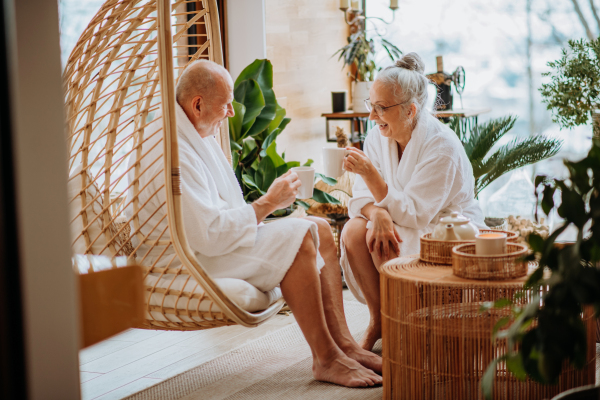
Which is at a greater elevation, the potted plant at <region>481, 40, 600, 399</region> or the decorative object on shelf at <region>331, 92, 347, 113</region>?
the decorative object on shelf at <region>331, 92, 347, 113</region>

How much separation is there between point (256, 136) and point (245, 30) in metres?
1.34

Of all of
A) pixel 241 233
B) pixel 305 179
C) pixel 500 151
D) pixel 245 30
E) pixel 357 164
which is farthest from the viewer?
pixel 245 30

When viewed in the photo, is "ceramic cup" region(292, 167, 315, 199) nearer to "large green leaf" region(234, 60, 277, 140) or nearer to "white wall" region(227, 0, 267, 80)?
"large green leaf" region(234, 60, 277, 140)

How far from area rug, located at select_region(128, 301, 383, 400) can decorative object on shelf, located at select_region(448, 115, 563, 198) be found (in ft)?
4.27

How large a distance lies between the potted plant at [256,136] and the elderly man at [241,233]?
2.28 ft

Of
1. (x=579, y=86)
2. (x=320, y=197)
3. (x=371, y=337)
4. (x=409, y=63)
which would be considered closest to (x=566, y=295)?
(x=371, y=337)

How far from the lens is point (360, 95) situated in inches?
172

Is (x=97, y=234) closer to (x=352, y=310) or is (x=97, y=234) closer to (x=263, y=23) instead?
(x=352, y=310)

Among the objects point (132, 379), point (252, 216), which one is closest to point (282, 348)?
point (132, 379)

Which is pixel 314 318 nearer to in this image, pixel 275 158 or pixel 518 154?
pixel 275 158

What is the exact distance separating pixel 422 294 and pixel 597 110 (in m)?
2.01

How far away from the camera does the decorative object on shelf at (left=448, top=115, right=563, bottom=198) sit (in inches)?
131

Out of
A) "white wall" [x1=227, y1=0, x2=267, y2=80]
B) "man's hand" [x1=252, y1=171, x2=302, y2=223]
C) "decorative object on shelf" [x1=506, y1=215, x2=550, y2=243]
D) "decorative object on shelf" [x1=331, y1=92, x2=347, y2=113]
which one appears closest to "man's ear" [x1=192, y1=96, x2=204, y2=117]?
"man's hand" [x1=252, y1=171, x2=302, y2=223]

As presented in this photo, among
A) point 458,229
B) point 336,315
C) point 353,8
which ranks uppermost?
Result: point 353,8
